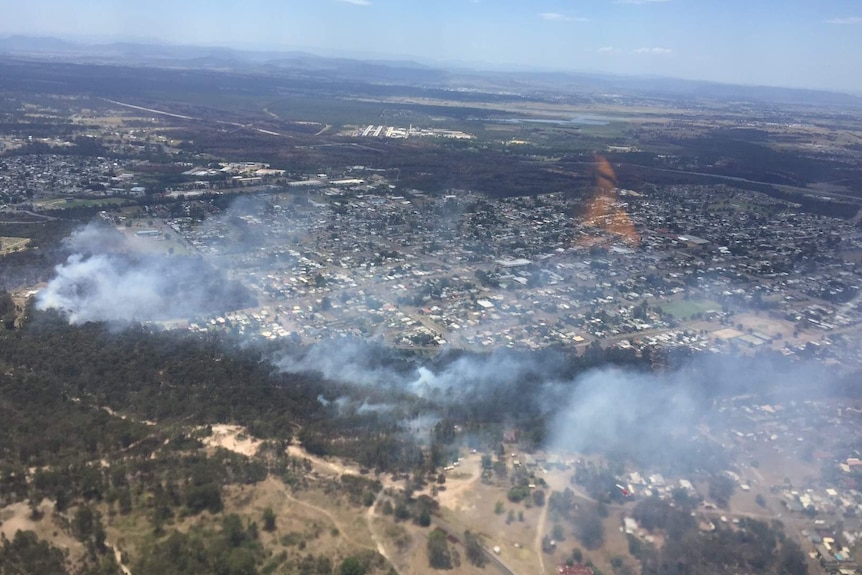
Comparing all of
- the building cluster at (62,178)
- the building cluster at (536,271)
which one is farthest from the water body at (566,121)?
the building cluster at (62,178)

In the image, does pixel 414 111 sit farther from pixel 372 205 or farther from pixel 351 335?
pixel 351 335

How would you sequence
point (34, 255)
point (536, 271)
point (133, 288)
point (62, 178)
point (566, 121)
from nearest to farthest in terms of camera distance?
point (133, 288) → point (34, 255) → point (536, 271) → point (62, 178) → point (566, 121)

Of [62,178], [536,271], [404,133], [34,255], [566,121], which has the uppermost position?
A: [566,121]

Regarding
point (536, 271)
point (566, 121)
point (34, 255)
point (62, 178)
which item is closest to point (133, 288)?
point (34, 255)

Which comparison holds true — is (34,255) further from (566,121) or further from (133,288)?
(566,121)

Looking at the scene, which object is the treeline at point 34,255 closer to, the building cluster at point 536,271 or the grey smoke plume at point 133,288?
the grey smoke plume at point 133,288

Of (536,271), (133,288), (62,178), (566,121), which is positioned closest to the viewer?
(133,288)

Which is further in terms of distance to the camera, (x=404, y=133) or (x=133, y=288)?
(x=404, y=133)

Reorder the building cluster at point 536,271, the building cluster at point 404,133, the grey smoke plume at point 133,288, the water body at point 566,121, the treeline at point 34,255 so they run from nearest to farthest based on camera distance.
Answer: the grey smoke plume at point 133,288 → the building cluster at point 536,271 → the treeline at point 34,255 → the building cluster at point 404,133 → the water body at point 566,121

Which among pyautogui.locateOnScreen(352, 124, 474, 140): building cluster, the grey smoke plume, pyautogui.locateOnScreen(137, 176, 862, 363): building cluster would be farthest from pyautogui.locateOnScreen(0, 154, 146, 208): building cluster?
pyautogui.locateOnScreen(352, 124, 474, 140): building cluster
